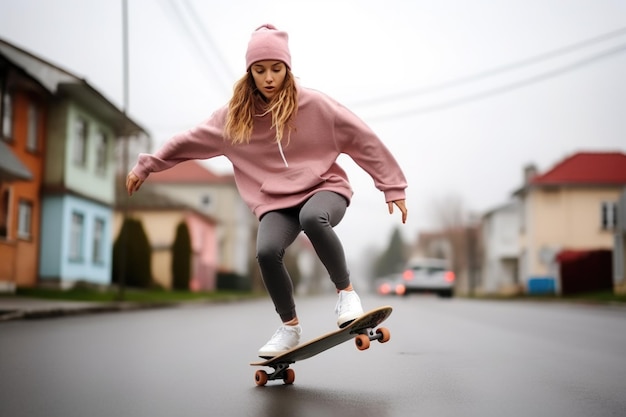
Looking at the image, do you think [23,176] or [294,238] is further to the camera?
[23,176]

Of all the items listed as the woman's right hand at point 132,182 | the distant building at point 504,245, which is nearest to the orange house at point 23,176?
the woman's right hand at point 132,182

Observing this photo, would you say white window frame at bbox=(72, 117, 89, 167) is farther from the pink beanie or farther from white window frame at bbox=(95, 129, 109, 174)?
the pink beanie

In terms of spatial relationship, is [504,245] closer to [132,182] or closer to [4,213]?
[4,213]

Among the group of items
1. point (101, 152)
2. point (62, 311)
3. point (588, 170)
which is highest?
A: point (588, 170)

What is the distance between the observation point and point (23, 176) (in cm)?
2062

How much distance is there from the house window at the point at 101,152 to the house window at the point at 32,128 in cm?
428

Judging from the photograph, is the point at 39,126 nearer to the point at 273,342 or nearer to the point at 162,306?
the point at 162,306

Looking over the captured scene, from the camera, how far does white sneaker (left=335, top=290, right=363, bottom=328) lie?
191 inches

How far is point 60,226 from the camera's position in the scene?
26000mm

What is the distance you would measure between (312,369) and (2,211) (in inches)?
715

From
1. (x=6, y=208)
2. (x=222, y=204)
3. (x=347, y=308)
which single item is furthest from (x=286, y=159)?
(x=222, y=204)

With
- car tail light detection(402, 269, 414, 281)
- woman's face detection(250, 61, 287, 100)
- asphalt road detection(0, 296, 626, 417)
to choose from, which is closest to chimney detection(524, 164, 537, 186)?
car tail light detection(402, 269, 414, 281)

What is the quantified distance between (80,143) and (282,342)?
2421 cm

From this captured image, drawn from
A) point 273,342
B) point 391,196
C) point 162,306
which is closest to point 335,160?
point 391,196
